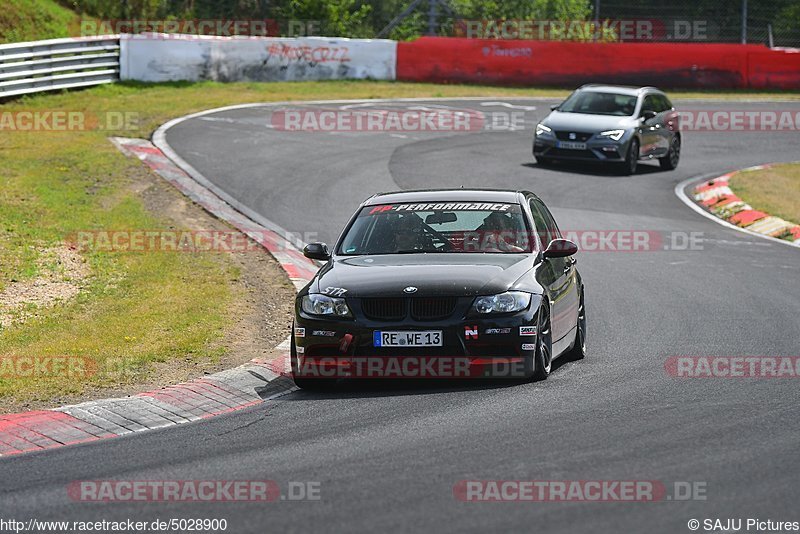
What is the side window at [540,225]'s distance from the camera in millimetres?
10844

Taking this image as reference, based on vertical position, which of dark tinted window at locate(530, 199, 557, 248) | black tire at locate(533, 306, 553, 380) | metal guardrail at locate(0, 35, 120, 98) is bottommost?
black tire at locate(533, 306, 553, 380)

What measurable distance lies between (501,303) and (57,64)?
22.3 meters

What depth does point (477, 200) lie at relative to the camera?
1097 cm

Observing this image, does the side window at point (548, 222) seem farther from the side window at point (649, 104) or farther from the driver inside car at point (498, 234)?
the side window at point (649, 104)

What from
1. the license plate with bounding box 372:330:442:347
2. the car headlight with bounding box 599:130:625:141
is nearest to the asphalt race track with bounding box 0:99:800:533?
the license plate with bounding box 372:330:442:347

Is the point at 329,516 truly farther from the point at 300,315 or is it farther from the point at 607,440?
the point at 300,315

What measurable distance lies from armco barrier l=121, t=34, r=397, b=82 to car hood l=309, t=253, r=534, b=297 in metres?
23.1

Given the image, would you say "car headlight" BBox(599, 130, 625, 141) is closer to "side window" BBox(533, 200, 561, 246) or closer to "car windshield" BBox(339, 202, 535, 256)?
"side window" BBox(533, 200, 561, 246)

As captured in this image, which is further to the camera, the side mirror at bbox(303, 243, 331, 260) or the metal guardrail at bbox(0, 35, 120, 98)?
the metal guardrail at bbox(0, 35, 120, 98)

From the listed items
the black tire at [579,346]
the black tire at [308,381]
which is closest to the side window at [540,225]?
the black tire at [579,346]

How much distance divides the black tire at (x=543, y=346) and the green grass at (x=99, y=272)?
289 centimetres

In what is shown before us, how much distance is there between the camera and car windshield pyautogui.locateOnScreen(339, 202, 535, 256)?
10516 mm

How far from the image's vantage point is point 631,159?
25.5 metres

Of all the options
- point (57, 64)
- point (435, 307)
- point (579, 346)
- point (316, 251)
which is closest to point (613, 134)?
point (57, 64)
